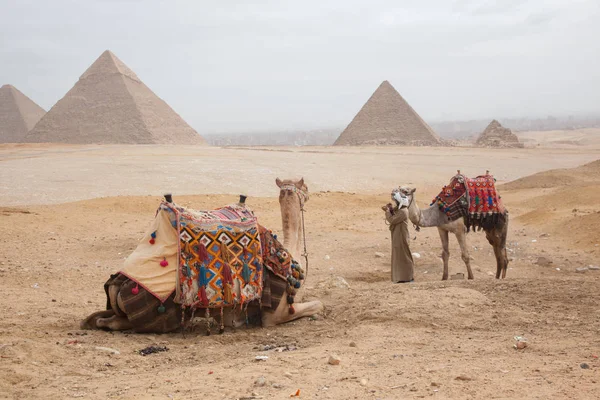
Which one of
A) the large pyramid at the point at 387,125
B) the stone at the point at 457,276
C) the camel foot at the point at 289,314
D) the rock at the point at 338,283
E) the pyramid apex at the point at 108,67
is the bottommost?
the stone at the point at 457,276

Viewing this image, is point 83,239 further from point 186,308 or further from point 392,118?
point 392,118

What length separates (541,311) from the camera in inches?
213

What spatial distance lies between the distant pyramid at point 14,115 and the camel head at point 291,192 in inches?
3367

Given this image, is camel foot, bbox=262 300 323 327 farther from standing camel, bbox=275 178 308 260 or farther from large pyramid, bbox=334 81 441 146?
large pyramid, bbox=334 81 441 146

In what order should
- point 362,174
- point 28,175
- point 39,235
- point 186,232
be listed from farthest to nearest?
point 362,174 < point 28,175 < point 39,235 < point 186,232

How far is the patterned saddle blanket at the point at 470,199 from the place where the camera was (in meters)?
8.69

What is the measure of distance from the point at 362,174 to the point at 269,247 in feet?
85.2

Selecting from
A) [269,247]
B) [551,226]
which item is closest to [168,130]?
[551,226]

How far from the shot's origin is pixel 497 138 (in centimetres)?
6431

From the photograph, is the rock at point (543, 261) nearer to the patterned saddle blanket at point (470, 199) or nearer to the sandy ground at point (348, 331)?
the sandy ground at point (348, 331)

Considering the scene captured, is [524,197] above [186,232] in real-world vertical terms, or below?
below

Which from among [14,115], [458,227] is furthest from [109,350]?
[14,115]

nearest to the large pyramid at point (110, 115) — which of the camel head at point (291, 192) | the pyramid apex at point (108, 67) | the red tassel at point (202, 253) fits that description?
the pyramid apex at point (108, 67)

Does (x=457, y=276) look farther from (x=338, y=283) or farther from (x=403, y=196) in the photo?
(x=338, y=283)
